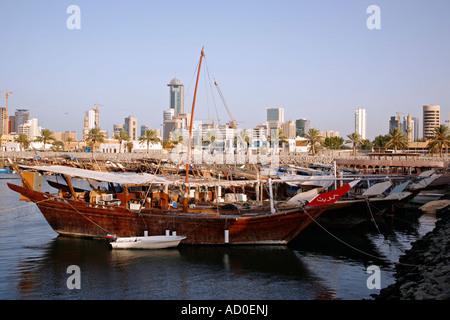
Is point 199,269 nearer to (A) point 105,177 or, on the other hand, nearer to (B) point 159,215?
(B) point 159,215

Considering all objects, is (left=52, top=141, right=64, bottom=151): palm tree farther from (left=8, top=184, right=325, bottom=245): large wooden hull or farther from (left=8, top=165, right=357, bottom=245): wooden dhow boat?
(left=8, top=184, right=325, bottom=245): large wooden hull

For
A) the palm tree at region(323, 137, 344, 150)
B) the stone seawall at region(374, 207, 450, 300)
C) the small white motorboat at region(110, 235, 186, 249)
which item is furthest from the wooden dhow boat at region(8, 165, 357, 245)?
the palm tree at region(323, 137, 344, 150)

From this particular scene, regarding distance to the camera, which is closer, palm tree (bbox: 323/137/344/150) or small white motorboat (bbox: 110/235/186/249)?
small white motorboat (bbox: 110/235/186/249)

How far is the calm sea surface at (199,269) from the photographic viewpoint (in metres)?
18.5

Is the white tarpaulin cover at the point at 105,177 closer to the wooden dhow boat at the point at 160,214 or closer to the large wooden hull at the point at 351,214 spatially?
the wooden dhow boat at the point at 160,214

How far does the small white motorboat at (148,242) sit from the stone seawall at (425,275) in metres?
12.1

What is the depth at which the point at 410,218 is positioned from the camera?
38281 mm

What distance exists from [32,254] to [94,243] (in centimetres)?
378

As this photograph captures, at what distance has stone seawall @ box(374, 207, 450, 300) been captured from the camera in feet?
48.8

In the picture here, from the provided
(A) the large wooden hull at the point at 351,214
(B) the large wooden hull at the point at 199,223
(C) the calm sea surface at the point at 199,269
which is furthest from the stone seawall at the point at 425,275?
(A) the large wooden hull at the point at 351,214

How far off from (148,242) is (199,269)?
15.2 ft

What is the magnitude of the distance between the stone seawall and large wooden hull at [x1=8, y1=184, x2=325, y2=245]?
5.79 meters

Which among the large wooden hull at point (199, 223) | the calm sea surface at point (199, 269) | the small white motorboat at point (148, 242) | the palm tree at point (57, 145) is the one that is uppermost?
the palm tree at point (57, 145)
